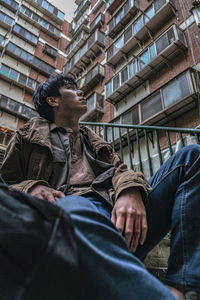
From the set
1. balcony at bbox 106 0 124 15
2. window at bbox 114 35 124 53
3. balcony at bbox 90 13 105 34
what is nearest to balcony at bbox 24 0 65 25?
balcony at bbox 90 13 105 34

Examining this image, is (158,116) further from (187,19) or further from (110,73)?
(110,73)

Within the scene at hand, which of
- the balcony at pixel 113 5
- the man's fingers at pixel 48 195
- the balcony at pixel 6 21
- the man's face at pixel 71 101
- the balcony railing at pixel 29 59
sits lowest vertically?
the man's fingers at pixel 48 195

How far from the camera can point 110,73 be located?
14320mm

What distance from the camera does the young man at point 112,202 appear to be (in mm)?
421

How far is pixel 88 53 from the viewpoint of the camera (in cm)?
1692

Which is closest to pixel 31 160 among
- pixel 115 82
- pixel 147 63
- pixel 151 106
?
pixel 151 106

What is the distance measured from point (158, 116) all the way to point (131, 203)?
8.22 m

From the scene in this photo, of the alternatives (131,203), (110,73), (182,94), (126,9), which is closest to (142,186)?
(131,203)

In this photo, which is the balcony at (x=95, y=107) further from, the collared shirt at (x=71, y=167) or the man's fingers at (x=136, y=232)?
the man's fingers at (x=136, y=232)

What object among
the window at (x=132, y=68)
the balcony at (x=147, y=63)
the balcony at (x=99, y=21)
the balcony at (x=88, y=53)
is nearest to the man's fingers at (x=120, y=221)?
the balcony at (x=147, y=63)

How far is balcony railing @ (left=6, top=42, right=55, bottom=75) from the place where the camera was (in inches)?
731

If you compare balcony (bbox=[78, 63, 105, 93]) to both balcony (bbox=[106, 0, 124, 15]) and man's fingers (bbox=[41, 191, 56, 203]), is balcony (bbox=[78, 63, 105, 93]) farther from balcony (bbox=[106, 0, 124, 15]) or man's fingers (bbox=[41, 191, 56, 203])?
man's fingers (bbox=[41, 191, 56, 203])

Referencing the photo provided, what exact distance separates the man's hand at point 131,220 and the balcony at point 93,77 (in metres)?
15.1

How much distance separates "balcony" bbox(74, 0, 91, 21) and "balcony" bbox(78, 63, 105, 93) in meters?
11.2
